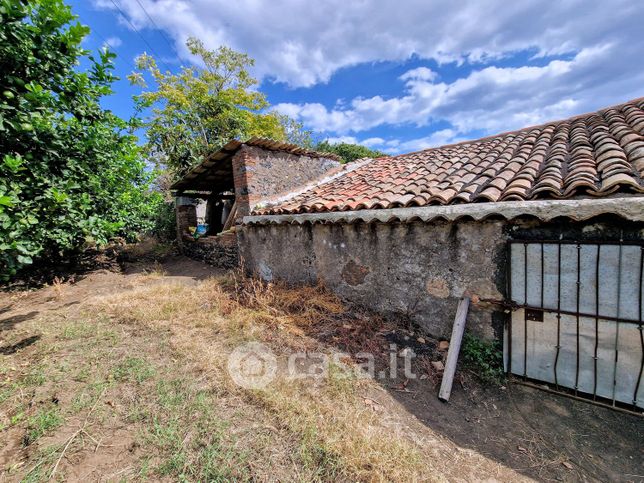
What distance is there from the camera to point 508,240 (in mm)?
3496

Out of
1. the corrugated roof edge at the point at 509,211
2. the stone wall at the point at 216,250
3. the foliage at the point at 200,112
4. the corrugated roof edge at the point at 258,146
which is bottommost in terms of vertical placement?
the stone wall at the point at 216,250

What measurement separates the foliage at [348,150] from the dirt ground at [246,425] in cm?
2522

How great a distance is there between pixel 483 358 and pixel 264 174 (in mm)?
6308

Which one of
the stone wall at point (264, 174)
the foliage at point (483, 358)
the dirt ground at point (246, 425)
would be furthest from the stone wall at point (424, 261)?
the stone wall at point (264, 174)

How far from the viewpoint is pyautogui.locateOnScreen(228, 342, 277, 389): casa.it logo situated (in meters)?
3.37

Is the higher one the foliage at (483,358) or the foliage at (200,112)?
the foliage at (200,112)

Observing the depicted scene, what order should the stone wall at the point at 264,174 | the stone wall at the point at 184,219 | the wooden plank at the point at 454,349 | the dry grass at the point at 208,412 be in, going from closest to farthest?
1. the dry grass at the point at 208,412
2. the wooden plank at the point at 454,349
3. the stone wall at the point at 264,174
4. the stone wall at the point at 184,219

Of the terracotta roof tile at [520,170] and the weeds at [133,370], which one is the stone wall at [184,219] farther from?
the weeds at [133,370]

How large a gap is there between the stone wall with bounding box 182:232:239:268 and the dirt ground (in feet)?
14.2

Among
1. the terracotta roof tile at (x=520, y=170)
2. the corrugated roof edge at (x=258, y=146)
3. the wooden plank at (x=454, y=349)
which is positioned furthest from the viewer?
the corrugated roof edge at (x=258, y=146)

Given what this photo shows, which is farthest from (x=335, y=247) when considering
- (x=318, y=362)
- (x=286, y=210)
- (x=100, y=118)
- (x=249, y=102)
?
(x=249, y=102)

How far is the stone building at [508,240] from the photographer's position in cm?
294

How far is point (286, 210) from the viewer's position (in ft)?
19.6

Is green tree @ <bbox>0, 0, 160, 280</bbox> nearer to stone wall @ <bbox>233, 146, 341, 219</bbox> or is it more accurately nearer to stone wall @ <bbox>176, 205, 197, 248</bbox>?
stone wall @ <bbox>233, 146, 341, 219</bbox>
